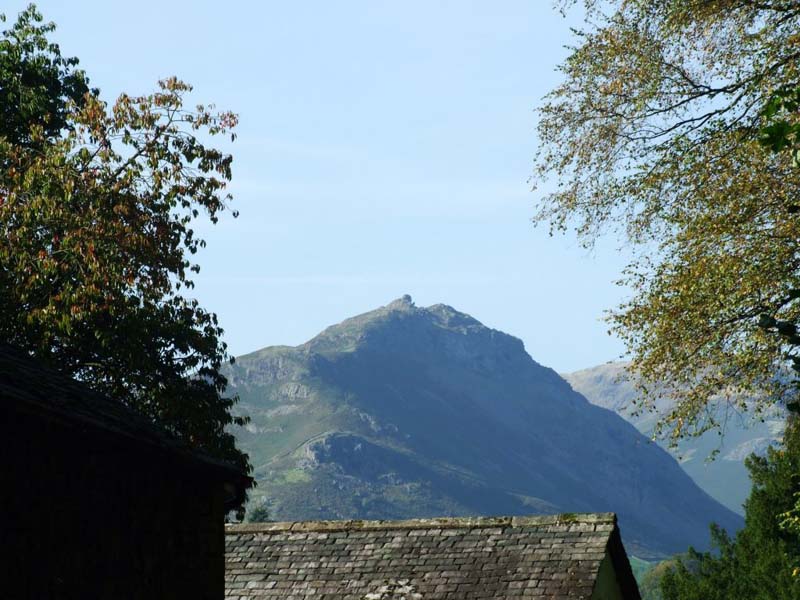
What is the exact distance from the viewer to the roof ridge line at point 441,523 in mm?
21281

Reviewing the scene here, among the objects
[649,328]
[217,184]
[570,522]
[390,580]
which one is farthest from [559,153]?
[217,184]

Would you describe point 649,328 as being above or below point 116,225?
below

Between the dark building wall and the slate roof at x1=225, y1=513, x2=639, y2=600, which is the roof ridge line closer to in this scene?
the slate roof at x1=225, y1=513, x2=639, y2=600

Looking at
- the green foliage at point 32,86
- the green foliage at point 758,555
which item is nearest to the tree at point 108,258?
the green foliage at point 32,86

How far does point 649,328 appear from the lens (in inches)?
709

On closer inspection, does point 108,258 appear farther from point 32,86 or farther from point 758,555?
point 758,555

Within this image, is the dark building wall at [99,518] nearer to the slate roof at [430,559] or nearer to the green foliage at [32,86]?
the slate roof at [430,559]

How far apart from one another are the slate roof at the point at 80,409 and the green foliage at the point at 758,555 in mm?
21903

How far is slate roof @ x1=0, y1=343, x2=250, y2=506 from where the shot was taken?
1180cm

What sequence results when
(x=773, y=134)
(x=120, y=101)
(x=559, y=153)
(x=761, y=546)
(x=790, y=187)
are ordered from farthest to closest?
1. (x=761, y=546)
2. (x=120, y=101)
3. (x=559, y=153)
4. (x=790, y=187)
5. (x=773, y=134)

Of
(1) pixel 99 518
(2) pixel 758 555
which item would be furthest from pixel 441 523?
(2) pixel 758 555

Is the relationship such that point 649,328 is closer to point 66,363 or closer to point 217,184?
point 217,184

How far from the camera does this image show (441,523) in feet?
72.8

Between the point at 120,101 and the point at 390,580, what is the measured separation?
47.8ft
